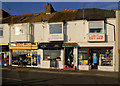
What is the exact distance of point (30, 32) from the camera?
671 inches

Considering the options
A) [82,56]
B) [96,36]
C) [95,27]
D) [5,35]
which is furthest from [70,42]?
[5,35]

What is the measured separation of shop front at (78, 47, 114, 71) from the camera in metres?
14.7

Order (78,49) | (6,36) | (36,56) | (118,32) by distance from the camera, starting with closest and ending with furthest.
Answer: (118,32) → (78,49) → (36,56) → (6,36)

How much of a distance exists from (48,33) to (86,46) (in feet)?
16.9

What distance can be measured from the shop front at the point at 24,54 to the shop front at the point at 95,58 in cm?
622

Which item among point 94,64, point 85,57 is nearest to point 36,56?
point 85,57

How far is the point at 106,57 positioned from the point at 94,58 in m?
1.42

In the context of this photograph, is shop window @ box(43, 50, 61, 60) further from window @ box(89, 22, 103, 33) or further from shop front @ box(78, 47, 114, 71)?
window @ box(89, 22, 103, 33)

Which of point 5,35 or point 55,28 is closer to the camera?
point 55,28

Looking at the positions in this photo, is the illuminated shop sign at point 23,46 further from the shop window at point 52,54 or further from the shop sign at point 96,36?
the shop sign at point 96,36

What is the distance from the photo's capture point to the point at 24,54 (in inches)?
687

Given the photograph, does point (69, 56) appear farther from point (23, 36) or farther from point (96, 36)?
point (23, 36)

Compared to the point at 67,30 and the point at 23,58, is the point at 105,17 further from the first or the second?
the point at 23,58

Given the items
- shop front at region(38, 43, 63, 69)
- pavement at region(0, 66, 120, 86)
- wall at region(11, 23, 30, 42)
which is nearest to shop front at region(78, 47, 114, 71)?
shop front at region(38, 43, 63, 69)
